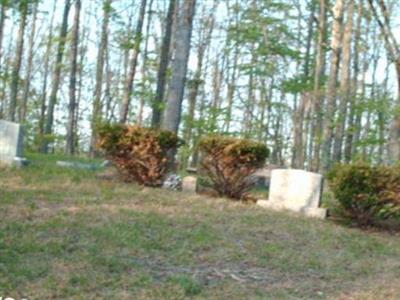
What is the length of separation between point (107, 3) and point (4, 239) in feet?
42.9

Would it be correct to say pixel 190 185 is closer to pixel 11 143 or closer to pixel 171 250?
pixel 11 143

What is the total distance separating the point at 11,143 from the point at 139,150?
2801mm

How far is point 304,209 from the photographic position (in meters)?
9.61

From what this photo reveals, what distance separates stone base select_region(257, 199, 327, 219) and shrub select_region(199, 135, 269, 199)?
0.52 m

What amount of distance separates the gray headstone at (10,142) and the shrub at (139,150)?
5.92 feet

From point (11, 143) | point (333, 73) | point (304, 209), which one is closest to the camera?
point (304, 209)

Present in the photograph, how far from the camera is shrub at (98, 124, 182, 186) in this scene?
10.4 meters

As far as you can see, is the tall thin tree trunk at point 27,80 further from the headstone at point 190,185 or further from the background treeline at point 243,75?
the headstone at point 190,185

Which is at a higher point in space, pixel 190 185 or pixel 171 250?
pixel 190 185

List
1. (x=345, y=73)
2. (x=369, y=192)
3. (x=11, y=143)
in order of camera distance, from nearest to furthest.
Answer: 1. (x=369, y=192)
2. (x=11, y=143)
3. (x=345, y=73)

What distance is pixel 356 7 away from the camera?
17.6 meters

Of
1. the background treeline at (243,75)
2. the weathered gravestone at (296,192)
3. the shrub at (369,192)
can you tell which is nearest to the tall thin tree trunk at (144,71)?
the background treeline at (243,75)

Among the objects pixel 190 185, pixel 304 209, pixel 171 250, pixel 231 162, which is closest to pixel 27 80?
pixel 190 185

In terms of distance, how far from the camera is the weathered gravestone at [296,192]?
9.70m
